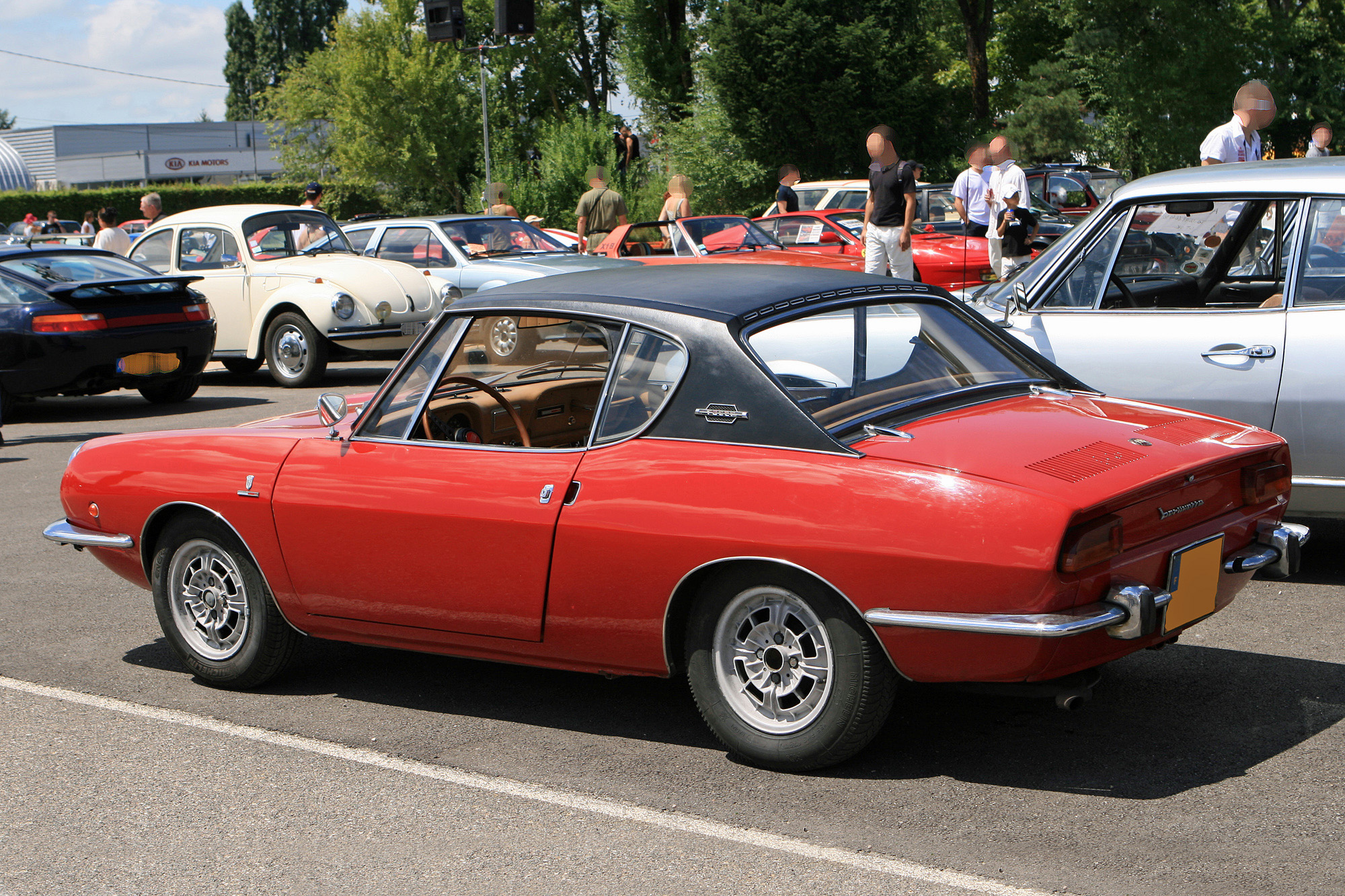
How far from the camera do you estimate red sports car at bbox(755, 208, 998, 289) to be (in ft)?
48.5

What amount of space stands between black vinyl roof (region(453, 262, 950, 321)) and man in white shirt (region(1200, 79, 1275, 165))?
5.48 metres

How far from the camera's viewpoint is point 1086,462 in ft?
11.8

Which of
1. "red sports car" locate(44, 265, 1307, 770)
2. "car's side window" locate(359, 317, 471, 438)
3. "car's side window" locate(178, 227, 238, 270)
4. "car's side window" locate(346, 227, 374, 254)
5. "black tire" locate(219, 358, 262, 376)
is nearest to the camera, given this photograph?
"red sports car" locate(44, 265, 1307, 770)

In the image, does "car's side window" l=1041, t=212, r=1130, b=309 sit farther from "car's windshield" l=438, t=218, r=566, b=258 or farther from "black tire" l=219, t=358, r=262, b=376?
"black tire" l=219, t=358, r=262, b=376

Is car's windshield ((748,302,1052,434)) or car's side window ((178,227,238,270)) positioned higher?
car's side window ((178,227,238,270))

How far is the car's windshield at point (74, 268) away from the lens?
11.7 m

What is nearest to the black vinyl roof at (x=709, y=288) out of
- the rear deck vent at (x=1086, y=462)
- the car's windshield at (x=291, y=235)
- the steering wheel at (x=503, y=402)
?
the steering wheel at (x=503, y=402)

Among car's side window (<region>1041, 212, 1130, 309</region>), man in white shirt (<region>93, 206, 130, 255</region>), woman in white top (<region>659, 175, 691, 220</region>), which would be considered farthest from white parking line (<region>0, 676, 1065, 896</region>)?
man in white shirt (<region>93, 206, 130, 255</region>)

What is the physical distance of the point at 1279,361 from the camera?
18.0ft

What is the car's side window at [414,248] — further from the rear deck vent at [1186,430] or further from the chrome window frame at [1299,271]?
the rear deck vent at [1186,430]

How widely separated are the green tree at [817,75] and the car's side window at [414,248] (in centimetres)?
1809

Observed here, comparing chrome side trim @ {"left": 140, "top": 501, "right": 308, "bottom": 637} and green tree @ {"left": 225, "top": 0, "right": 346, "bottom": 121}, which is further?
green tree @ {"left": 225, "top": 0, "right": 346, "bottom": 121}

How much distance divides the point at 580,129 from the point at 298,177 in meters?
17.8

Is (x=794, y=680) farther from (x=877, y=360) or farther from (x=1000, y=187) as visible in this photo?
(x=1000, y=187)
